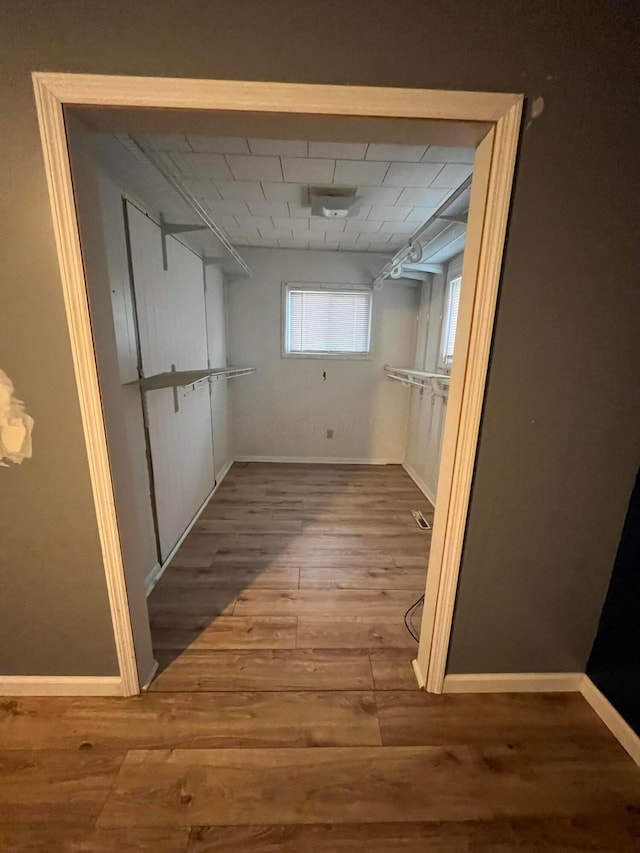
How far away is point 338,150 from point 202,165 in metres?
0.77

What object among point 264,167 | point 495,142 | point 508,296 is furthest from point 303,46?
point 264,167

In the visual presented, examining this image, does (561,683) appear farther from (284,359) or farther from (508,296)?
(284,359)

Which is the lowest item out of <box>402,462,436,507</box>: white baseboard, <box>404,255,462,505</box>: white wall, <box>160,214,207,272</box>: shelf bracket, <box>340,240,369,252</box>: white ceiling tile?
<box>402,462,436,507</box>: white baseboard

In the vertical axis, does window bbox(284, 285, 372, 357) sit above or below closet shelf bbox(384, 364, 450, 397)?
above

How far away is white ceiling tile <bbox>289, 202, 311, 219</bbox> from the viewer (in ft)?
8.11

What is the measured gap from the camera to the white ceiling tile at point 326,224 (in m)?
2.72

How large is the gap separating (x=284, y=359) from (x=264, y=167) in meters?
2.21

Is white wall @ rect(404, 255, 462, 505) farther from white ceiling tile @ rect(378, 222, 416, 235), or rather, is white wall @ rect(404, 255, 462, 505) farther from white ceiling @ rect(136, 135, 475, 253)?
white ceiling @ rect(136, 135, 475, 253)

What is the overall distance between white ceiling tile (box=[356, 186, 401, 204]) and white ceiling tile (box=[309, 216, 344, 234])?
498mm

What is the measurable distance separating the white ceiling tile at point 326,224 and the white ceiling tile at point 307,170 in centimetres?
66

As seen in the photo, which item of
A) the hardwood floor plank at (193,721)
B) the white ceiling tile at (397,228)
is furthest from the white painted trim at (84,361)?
the white ceiling tile at (397,228)

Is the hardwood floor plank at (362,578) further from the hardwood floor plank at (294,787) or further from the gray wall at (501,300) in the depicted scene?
the hardwood floor plank at (294,787)

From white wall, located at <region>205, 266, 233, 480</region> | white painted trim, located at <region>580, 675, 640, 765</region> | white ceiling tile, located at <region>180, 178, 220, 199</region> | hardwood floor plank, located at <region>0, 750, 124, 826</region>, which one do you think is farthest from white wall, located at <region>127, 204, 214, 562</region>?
white painted trim, located at <region>580, 675, 640, 765</region>

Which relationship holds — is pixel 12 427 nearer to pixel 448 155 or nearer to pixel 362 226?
pixel 448 155
